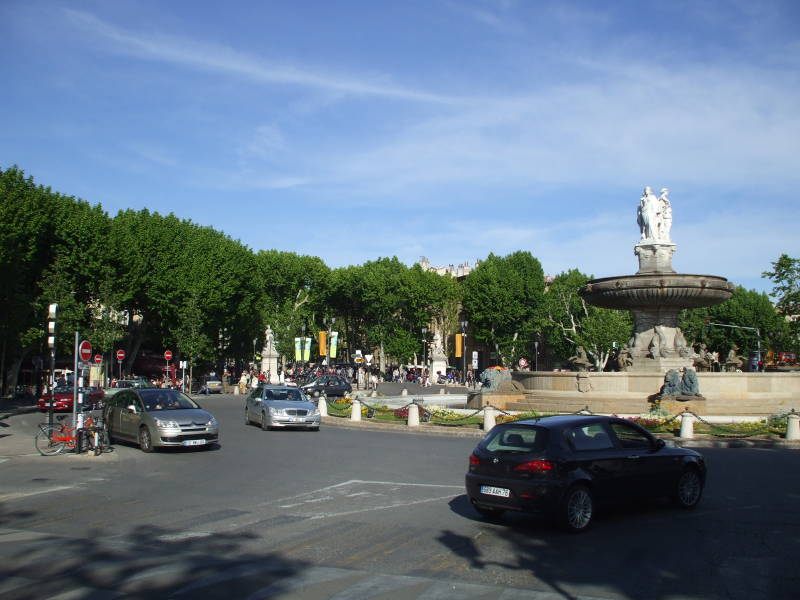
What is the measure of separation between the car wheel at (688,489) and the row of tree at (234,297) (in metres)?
36.2

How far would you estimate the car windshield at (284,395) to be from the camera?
86.7 ft

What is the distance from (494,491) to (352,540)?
1.93 m

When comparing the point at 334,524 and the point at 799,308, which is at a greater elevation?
the point at 799,308

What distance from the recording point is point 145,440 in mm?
18656

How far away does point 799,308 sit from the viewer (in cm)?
4788

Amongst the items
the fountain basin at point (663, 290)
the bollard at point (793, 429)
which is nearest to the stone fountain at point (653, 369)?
the fountain basin at point (663, 290)

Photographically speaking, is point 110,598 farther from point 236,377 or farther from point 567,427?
point 236,377

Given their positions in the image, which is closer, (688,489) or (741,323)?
(688,489)

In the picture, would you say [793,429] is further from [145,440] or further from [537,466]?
[145,440]

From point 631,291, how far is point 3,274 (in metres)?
30.3

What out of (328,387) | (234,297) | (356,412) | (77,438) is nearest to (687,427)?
(356,412)

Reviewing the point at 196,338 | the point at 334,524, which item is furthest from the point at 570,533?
the point at 196,338

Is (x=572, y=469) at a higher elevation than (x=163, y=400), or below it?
below

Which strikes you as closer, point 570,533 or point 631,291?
point 570,533
